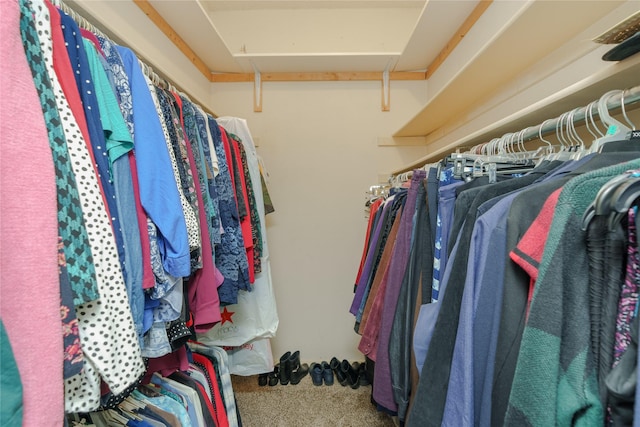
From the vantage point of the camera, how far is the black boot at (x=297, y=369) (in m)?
1.80

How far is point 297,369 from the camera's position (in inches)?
74.2

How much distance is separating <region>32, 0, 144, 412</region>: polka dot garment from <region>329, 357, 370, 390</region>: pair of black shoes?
159 cm

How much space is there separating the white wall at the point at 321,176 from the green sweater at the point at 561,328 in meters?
1.60

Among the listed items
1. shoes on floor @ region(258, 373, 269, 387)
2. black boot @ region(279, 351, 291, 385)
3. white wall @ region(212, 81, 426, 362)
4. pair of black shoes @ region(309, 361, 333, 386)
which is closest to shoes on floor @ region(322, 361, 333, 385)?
pair of black shoes @ region(309, 361, 333, 386)

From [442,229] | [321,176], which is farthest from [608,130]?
[321,176]

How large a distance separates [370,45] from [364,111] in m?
0.49

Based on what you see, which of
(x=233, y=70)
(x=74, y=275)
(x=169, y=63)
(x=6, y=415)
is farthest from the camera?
(x=233, y=70)

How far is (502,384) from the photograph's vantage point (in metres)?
A: 0.45

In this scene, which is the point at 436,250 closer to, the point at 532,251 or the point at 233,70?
the point at 532,251

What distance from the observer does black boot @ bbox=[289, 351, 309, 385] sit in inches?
70.9

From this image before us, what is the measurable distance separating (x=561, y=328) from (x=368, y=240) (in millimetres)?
1107

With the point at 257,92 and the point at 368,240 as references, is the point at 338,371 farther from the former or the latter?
the point at 257,92

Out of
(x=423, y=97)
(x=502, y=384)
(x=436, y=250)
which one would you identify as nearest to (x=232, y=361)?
(x=436, y=250)

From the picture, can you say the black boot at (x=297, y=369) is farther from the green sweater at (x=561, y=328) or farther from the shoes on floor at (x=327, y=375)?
the green sweater at (x=561, y=328)
